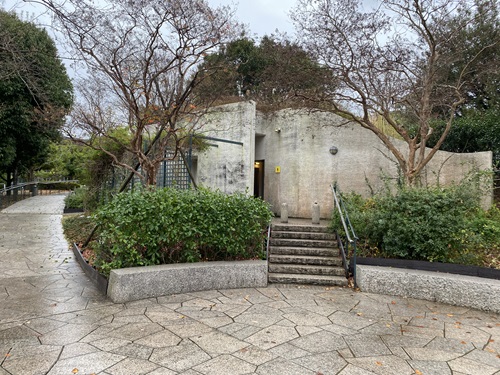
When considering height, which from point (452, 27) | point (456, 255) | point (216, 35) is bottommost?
point (456, 255)

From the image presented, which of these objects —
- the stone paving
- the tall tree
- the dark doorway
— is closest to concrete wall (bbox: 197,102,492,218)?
the dark doorway

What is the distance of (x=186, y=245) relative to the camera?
494 centimetres

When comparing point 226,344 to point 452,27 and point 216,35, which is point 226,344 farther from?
point 452,27

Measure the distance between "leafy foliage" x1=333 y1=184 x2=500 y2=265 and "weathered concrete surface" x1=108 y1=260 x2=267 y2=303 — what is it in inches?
85.7

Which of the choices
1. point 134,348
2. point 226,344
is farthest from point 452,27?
point 134,348

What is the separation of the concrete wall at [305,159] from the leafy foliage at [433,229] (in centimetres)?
365

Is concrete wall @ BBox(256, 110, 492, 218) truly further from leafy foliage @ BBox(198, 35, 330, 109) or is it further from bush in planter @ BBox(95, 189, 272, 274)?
bush in planter @ BBox(95, 189, 272, 274)

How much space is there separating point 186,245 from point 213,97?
414 cm

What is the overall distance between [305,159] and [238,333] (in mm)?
7006

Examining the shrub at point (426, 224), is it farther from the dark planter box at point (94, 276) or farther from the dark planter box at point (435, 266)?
the dark planter box at point (94, 276)

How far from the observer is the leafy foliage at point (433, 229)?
504 cm

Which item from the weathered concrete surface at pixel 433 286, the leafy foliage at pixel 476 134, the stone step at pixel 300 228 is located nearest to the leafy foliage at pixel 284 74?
the stone step at pixel 300 228

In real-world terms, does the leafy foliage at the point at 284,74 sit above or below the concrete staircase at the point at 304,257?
above

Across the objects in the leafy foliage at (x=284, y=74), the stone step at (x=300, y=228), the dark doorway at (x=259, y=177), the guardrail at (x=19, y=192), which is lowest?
the stone step at (x=300, y=228)
